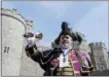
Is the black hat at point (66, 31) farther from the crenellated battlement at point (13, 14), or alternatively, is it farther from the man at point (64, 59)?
the crenellated battlement at point (13, 14)

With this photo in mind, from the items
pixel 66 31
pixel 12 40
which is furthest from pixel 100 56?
pixel 66 31

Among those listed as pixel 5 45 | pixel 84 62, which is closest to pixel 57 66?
pixel 84 62

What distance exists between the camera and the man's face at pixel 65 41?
15.2ft

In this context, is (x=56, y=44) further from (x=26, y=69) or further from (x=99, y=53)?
(x=99, y=53)

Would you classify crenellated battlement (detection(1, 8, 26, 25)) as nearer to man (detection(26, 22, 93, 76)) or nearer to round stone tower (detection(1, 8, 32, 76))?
round stone tower (detection(1, 8, 32, 76))

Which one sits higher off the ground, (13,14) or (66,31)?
(13,14)

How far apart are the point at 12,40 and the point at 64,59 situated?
2202cm

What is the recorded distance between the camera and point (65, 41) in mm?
4645

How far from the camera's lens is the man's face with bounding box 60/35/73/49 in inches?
182

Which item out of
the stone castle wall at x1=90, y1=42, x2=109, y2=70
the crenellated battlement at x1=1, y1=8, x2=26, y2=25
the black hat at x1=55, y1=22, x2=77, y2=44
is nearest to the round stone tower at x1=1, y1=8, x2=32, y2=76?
the crenellated battlement at x1=1, y1=8, x2=26, y2=25

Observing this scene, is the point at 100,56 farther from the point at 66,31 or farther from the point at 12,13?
the point at 66,31

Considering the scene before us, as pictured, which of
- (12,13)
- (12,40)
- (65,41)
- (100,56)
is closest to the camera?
(65,41)

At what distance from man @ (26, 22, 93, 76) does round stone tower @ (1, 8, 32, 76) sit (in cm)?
1956

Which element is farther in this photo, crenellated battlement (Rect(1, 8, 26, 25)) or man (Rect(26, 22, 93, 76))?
crenellated battlement (Rect(1, 8, 26, 25))
